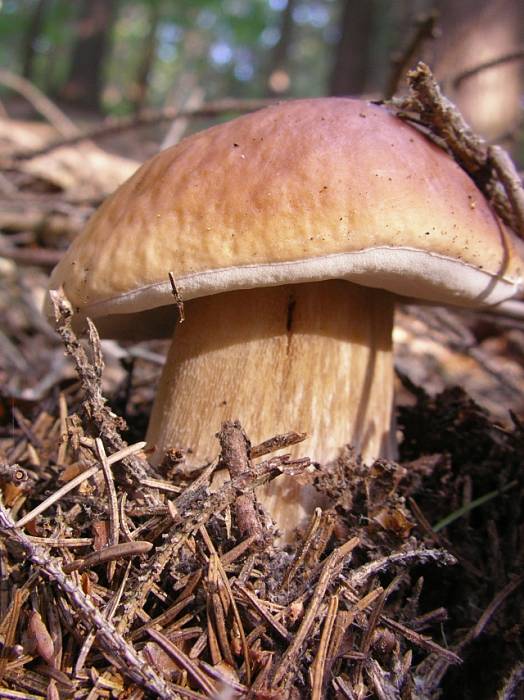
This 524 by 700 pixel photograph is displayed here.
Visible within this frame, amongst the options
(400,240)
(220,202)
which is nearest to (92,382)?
(220,202)

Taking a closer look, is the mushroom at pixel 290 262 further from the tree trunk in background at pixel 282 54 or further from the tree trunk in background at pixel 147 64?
the tree trunk in background at pixel 282 54

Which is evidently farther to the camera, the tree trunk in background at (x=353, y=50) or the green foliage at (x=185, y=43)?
the green foliage at (x=185, y=43)

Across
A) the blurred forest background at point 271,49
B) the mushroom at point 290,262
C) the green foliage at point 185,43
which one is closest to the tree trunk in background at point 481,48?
the blurred forest background at point 271,49

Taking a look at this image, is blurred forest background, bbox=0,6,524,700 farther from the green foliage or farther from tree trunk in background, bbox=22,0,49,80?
tree trunk in background, bbox=22,0,49,80

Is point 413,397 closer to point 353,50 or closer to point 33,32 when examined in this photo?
point 353,50

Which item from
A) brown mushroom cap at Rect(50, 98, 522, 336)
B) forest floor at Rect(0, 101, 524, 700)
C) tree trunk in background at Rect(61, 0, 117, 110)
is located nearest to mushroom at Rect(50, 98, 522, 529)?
brown mushroom cap at Rect(50, 98, 522, 336)
